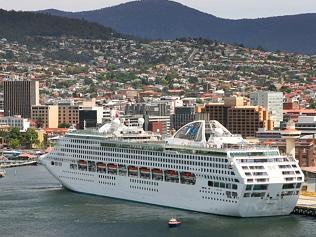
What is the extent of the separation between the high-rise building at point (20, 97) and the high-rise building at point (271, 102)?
2597 cm

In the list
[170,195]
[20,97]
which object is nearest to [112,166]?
[170,195]

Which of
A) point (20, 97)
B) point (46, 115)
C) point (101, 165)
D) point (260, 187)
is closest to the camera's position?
point (260, 187)

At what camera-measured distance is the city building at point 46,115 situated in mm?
129625

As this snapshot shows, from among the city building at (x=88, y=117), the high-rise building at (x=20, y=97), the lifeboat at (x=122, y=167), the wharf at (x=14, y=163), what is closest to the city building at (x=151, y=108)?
the city building at (x=88, y=117)

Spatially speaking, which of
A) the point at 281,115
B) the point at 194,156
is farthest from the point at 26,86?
the point at 194,156

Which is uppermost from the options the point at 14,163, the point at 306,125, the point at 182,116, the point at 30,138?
the point at 306,125

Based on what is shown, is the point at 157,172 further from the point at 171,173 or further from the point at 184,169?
the point at 184,169

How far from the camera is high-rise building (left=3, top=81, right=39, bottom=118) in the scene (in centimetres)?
13588

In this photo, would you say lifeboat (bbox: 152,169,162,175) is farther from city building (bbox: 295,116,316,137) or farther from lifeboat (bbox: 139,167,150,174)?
city building (bbox: 295,116,316,137)

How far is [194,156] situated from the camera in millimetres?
59562

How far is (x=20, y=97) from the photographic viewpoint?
136m

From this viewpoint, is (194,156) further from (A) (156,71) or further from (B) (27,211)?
(A) (156,71)

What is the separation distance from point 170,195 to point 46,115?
2833 inches

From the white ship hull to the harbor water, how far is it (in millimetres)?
384
